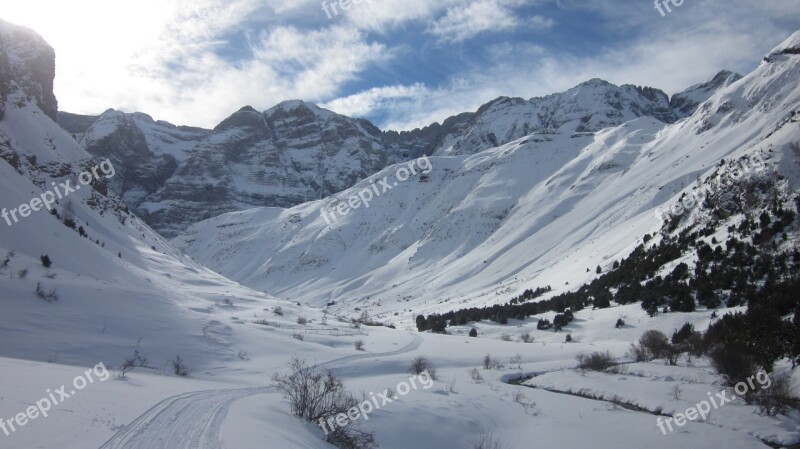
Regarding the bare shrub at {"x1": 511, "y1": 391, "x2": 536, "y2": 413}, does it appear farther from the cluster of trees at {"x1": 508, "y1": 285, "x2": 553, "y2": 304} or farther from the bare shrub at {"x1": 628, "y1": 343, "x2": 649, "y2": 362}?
the cluster of trees at {"x1": 508, "y1": 285, "x2": 553, "y2": 304}

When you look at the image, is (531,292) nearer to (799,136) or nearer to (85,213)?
(799,136)

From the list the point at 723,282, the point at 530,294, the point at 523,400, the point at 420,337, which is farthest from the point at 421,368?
the point at 530,294

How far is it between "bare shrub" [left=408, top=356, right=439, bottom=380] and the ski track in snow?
1009 cm

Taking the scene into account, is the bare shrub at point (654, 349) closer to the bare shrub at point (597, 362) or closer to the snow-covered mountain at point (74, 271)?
the bare shrub at point (597, 362)

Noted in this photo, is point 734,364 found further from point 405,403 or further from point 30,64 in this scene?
point 30,64

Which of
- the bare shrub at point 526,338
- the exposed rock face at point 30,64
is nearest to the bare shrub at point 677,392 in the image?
the bare shrub at point 526,338

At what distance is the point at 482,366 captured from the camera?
25344 mm

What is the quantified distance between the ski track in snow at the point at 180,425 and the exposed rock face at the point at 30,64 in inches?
1850

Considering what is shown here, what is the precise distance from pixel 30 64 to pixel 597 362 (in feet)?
203

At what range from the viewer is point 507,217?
104m

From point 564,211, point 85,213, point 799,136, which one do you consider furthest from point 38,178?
point 564,211

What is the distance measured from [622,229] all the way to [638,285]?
29213 mm

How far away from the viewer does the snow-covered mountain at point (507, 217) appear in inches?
2504

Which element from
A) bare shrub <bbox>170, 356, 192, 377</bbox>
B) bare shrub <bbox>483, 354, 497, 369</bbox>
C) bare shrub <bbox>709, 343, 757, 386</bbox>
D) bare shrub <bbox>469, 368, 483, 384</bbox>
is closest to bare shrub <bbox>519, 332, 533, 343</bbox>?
bare shrub <bbox>483, 354, 497, 369</bbox>
